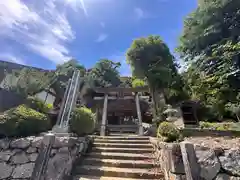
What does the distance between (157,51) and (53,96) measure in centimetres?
948

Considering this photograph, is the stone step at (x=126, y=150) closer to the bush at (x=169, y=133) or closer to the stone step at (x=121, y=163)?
the stone step at (x=121, y=163)

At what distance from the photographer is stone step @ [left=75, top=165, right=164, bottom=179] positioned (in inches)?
132

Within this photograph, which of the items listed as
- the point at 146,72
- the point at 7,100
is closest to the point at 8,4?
the point at 7,100

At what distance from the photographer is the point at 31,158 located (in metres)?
3.40

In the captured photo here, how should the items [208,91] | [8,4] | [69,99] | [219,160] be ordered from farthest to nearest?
[208,91], [69,99], [8,4], [219,160]

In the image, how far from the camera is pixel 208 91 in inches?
264

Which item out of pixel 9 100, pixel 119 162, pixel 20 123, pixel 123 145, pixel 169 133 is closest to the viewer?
pixel 169 133

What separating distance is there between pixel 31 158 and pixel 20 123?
3.23ft

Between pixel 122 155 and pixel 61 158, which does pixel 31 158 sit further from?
pixel 122 155

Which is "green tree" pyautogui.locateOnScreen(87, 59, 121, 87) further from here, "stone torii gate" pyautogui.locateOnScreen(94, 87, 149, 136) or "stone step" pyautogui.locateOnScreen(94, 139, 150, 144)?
"stone step" pyautogui.locateOnScreen(94, 139, 150, 144)

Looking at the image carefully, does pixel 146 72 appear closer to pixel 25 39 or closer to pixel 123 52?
pixel 123 52

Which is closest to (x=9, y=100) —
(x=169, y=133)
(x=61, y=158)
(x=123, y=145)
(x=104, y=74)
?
(x=61, y=158)

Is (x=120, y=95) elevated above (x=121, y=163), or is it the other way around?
(x=120, y=95)

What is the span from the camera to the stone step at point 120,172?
3359 mm
